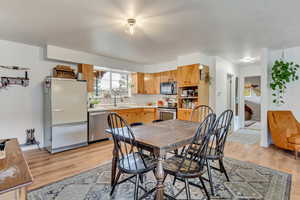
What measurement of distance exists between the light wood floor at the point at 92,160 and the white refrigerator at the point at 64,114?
0.24m

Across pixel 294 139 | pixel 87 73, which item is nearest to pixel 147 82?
pixel 87 73

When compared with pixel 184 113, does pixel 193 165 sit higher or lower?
lower

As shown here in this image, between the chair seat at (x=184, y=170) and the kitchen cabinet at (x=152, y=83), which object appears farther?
the kitchen cabinet at (x=152, y=83)

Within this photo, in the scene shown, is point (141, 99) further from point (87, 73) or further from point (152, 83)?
point (87, 73)

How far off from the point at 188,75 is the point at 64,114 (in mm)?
3264

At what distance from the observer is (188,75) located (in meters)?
4.35

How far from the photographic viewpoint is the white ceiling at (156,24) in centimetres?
207

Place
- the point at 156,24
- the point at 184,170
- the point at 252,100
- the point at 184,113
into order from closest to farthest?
the point at 184,170 → the point at 156,24 → the point at 184,113 → the point at 252,100

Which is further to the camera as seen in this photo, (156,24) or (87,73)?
(87,73)

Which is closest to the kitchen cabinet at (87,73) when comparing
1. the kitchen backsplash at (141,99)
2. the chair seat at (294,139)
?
the kitchen backsplash at (141,99)

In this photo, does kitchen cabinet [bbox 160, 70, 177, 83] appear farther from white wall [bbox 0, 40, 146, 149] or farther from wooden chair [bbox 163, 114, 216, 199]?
wooden chair [bbox 163, 114, 216, 199]

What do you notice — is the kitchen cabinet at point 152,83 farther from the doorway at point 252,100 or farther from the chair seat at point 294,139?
the doorway at point 252,100

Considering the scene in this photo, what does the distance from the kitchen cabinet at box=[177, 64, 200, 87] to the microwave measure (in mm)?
617

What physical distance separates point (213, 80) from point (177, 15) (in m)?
2.73
